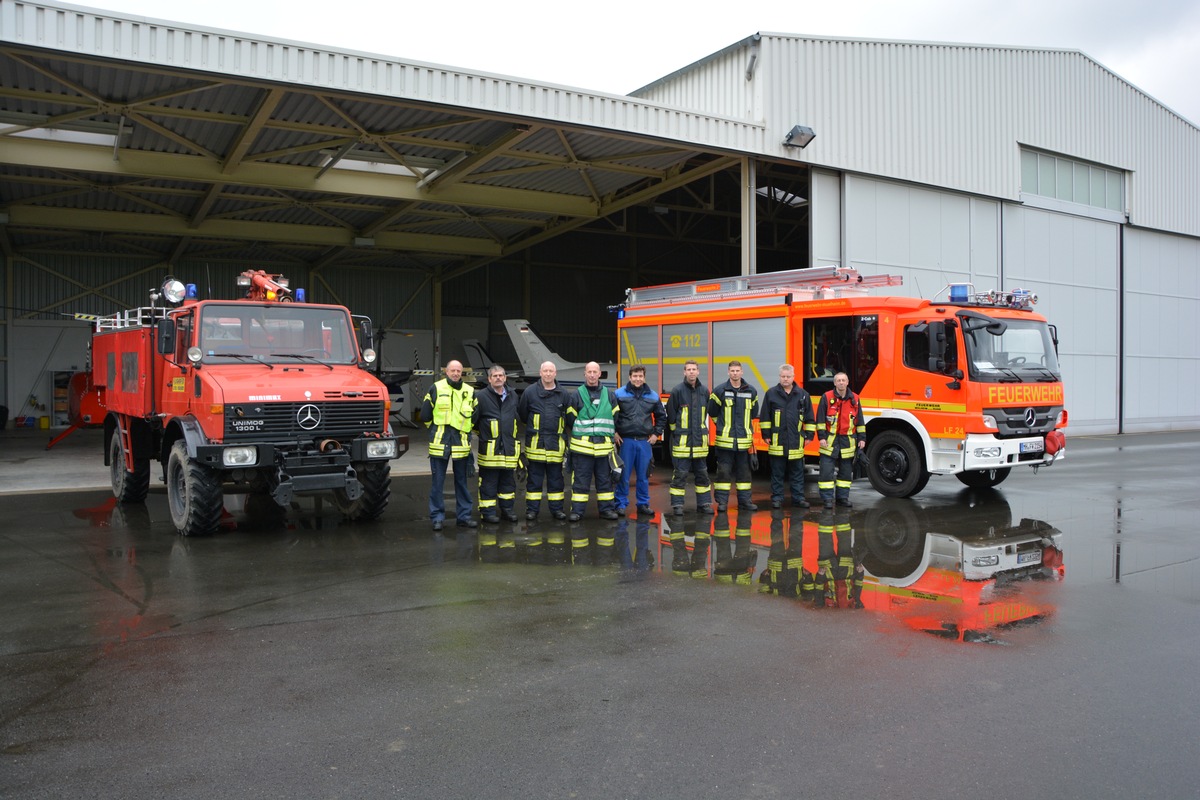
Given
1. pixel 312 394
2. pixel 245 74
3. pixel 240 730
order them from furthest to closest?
pixel 245 74 → pixel 312 394 → pixel 240 730

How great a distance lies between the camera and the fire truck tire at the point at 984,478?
12.4 m

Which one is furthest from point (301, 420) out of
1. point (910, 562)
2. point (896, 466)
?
point (896, 466)

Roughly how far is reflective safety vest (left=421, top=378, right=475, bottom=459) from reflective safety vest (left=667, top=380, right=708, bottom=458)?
2.35 meters

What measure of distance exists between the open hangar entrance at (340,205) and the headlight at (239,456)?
6594 millimetres

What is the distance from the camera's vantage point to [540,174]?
20.6 m

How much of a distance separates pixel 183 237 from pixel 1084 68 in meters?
25.1

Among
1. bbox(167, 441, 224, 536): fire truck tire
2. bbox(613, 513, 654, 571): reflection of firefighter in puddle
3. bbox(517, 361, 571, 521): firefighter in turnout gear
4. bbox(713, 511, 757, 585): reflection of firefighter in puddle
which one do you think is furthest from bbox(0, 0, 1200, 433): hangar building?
bbox(713, 511, 757, 585): reflection of firefighter in puddle

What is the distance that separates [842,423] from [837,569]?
3.72 meters

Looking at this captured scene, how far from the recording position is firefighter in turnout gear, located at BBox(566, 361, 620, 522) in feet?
31.8

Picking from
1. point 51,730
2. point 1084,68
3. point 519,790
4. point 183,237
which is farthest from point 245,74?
point 1084,68

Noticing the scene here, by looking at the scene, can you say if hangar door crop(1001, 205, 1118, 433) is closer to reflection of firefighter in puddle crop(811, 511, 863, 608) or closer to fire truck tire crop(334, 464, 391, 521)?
reflection of firefighter in puddle crop(811, 511, 863, 608)

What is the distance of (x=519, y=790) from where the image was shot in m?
3.51

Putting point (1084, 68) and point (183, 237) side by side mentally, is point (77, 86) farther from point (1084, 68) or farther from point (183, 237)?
point (1084, 68)

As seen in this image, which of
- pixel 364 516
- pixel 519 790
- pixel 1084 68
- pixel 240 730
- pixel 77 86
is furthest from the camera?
pixel 1084 68
